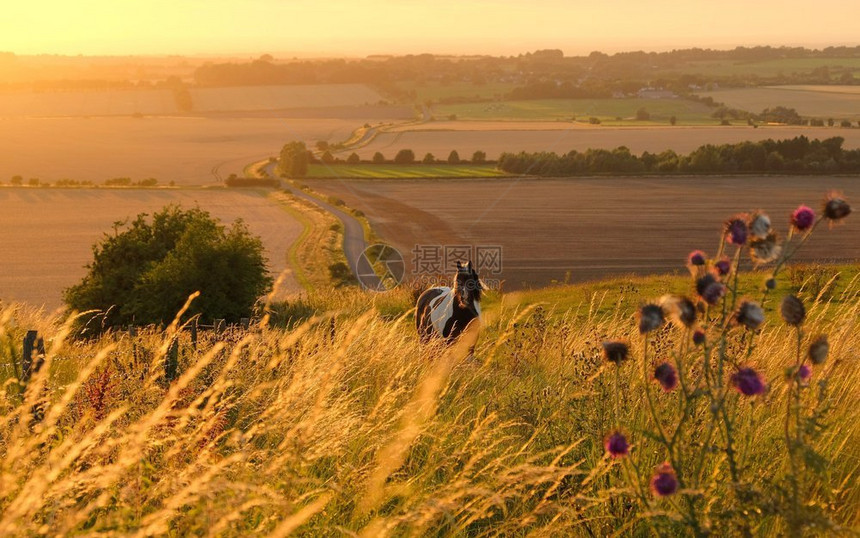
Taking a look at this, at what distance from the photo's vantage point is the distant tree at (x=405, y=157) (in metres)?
92.6

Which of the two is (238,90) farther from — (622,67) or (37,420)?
(37,420)

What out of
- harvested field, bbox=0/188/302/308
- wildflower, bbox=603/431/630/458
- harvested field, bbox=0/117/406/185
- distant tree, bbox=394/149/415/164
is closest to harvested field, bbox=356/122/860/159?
distant tree, bbox=394/149/415/164

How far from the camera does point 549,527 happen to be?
3.91 metres

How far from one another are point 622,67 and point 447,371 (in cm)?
16198

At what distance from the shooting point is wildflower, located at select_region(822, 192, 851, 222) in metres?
3.49

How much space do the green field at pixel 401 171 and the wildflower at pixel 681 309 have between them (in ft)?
256

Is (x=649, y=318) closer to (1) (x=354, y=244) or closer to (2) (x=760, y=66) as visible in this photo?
(1) (x=354, y=244)

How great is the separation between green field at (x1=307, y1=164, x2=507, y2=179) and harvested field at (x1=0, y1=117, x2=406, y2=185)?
11625 mm

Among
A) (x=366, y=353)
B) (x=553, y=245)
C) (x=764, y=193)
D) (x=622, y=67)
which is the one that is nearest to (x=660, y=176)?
(x=764, y=193)

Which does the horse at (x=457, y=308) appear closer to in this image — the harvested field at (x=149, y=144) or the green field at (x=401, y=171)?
the green field at (x=401, y=171)

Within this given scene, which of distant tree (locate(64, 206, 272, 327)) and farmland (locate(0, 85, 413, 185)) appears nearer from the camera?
distant tree (locate(64, 206, 272, 327))

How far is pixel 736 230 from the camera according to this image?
3.52 metres

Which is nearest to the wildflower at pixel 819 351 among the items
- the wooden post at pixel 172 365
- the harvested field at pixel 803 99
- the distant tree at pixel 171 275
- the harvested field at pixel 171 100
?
the wooden post at pixel 172 365

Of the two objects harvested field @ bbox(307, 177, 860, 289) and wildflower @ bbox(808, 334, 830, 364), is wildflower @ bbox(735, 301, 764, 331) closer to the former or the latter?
wildflower @ bbox(808, 334, 830, 364)
